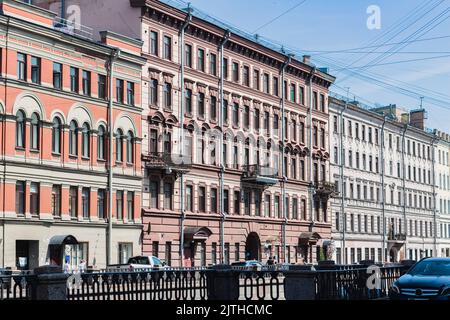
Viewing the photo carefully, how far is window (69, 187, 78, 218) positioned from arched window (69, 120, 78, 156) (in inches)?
72.6

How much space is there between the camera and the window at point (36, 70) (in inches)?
1587

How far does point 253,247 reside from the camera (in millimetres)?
58250

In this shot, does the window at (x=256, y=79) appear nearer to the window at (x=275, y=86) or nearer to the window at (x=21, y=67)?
the window at (x=275, y=86)

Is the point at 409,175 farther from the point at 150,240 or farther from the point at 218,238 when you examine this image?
the point at 150,240

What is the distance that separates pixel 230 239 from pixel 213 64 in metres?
11.3

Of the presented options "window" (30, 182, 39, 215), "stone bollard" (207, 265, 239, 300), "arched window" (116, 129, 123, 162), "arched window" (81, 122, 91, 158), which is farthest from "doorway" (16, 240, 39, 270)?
"stone bollard" (207, 265, 239, 300)

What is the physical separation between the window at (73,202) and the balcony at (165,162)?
579 cm

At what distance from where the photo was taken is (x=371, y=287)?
2439cm

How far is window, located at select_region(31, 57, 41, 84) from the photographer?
40.3 m

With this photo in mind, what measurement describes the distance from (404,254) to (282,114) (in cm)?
2824

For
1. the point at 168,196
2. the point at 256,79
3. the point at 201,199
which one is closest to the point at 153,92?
the point at 168,196

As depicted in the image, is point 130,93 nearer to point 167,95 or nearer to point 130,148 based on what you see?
point 130,148

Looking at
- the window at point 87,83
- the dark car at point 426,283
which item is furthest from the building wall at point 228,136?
the dark car at point 426,283
